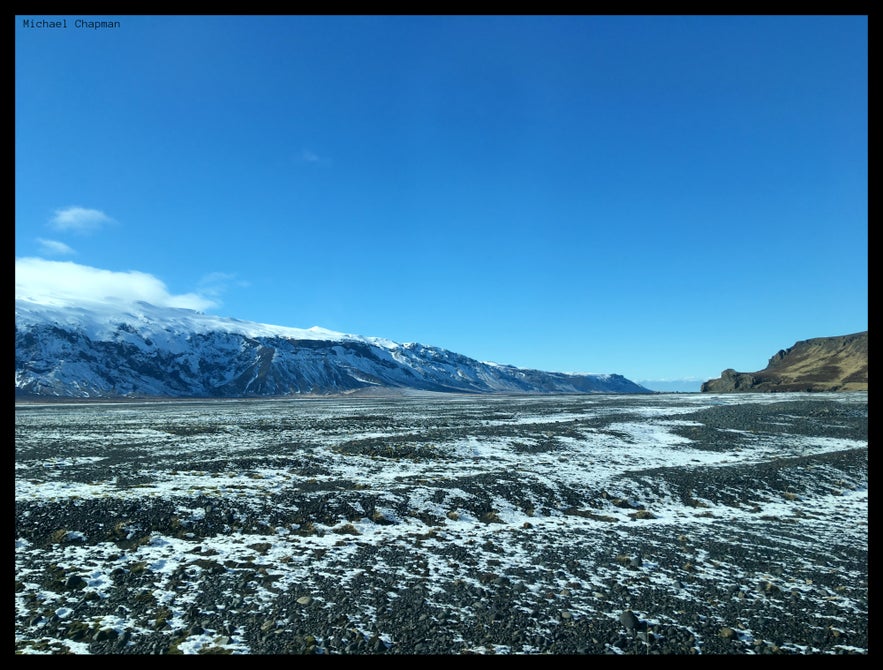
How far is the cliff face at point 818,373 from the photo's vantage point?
137875 millimetres

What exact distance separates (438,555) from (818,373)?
656ft

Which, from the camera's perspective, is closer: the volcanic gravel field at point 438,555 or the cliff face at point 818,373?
the volcanic gravel field at point 438,555

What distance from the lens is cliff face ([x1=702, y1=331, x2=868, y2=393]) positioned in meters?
138

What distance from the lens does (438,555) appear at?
13094mm

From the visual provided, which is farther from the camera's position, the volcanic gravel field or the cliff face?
the cliff face

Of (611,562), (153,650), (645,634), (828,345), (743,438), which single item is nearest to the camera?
(153,650)

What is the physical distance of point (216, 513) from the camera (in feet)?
51.6

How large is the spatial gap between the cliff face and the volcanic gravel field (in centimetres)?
14044

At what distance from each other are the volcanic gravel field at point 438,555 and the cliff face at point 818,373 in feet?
461

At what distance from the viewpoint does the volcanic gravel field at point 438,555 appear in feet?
29.5

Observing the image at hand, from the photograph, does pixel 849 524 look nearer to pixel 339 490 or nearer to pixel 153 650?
pixel 339 490

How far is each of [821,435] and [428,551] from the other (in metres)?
40.4

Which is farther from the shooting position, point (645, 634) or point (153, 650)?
point (645, 634)
